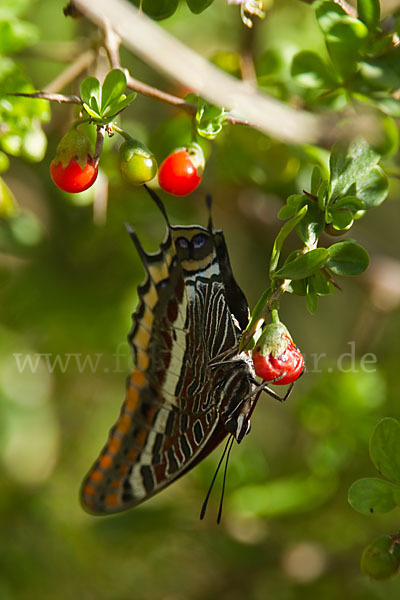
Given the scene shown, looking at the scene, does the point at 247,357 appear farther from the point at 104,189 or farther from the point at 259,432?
the point at 259,432

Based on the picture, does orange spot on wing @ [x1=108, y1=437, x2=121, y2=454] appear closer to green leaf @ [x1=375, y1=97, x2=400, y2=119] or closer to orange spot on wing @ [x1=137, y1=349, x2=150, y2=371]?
orange spot on wing @ [x1=137, y1=349, x2=150, y2=371]

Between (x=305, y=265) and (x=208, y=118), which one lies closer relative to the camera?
(x=305, y=265)

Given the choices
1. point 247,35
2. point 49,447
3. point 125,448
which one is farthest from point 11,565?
point 247,35

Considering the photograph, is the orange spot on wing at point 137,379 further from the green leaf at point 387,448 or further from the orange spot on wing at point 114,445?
the green leaf at point 387,448

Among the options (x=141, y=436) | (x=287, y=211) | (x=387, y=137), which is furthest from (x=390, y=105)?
(x=141, y=436)

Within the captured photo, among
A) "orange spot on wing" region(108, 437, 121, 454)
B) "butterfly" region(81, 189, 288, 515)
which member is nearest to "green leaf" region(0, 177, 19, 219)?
"butterfly" region(81, 189, 288, 515)

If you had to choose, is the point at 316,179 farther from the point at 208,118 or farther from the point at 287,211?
the point at 208,118
